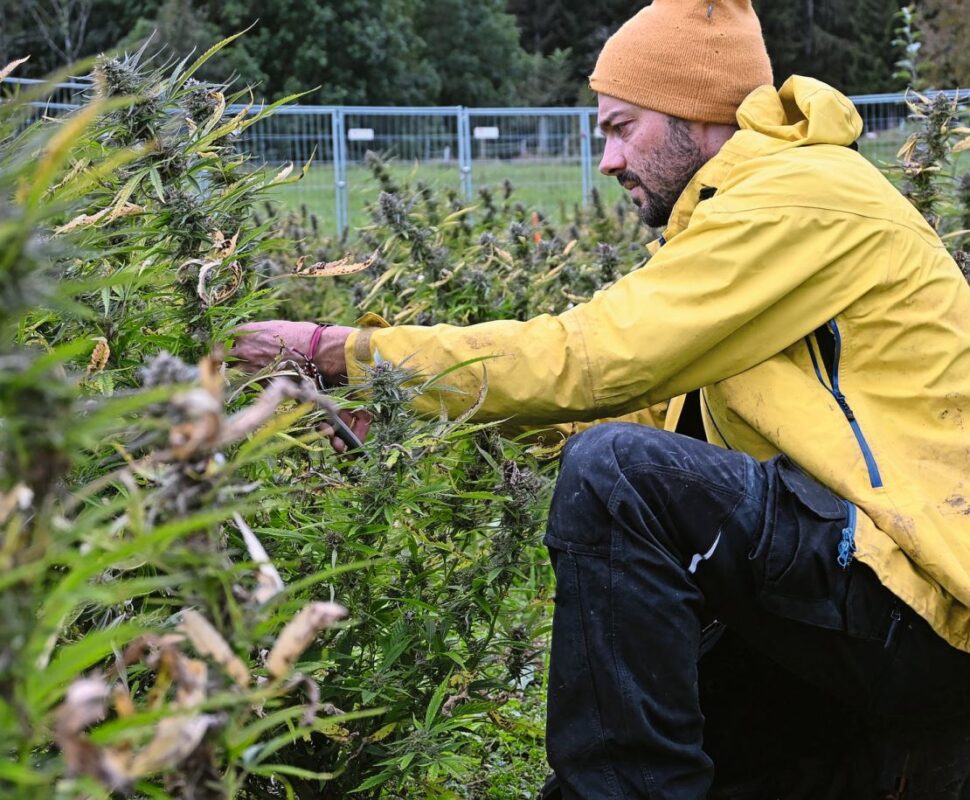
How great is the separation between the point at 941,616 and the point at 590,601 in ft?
2.16

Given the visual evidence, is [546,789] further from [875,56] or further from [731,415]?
[875,56]

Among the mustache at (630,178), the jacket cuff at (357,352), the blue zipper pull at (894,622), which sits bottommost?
the blue zipper pull at (894,622)

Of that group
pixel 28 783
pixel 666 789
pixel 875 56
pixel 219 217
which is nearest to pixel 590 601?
pixel 666 789

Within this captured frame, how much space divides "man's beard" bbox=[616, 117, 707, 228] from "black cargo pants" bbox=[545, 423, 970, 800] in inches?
33.0

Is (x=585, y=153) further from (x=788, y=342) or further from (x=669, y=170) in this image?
(x=788, y=342)

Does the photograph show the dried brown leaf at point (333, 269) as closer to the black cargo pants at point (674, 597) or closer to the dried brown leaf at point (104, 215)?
the dried brown leaf at point (104, 215)

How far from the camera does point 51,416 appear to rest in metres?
0.97

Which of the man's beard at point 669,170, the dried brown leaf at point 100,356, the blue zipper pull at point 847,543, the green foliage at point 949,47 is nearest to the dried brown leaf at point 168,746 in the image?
the dried brown leaf at point 100,356

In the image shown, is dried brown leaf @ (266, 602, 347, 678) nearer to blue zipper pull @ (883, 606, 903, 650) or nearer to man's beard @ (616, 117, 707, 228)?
blue zipper pull @ (883, 606, 903, 650)

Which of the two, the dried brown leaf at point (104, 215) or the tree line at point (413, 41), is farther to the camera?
the tree line at point (413, 41)

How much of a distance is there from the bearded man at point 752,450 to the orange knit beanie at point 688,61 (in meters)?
0.37

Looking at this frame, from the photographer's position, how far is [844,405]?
239cm

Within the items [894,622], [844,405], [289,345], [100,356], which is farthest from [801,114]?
[100,356]

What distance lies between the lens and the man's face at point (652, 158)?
2969mm
